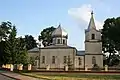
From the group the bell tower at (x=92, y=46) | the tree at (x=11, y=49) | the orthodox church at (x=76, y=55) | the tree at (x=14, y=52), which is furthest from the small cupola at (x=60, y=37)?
the tree at (x=11, y=49)

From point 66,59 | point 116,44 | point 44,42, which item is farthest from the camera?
point 44,42

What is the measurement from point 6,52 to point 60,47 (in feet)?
44.1

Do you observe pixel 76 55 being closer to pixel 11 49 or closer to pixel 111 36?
pixel 111 36

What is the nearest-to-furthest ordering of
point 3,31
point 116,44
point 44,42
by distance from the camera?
1. point 116,44
2. point 3,31
3. point 44,42

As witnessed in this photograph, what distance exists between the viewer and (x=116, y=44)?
71.9m

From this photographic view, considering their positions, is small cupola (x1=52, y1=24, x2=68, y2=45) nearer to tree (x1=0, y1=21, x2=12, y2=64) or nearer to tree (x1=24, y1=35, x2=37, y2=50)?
tree (x1=0, y1=21, x2=12, y2=64)

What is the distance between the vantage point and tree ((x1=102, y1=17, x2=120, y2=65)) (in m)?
66.4

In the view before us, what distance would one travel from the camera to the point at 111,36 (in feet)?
220

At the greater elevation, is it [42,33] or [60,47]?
[42,33]

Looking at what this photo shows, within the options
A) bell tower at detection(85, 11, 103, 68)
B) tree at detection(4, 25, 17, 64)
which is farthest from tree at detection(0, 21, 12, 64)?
bell tower at detection(85, 11, 103, 68)

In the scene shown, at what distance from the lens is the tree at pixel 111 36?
66.4m

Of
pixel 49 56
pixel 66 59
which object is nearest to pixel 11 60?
pixel 49 56

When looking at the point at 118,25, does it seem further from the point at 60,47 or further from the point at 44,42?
the point at 44,42

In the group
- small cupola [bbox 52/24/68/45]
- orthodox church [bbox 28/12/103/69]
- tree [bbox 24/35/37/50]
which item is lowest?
orthodox church [bbox 28/12/103/69]
